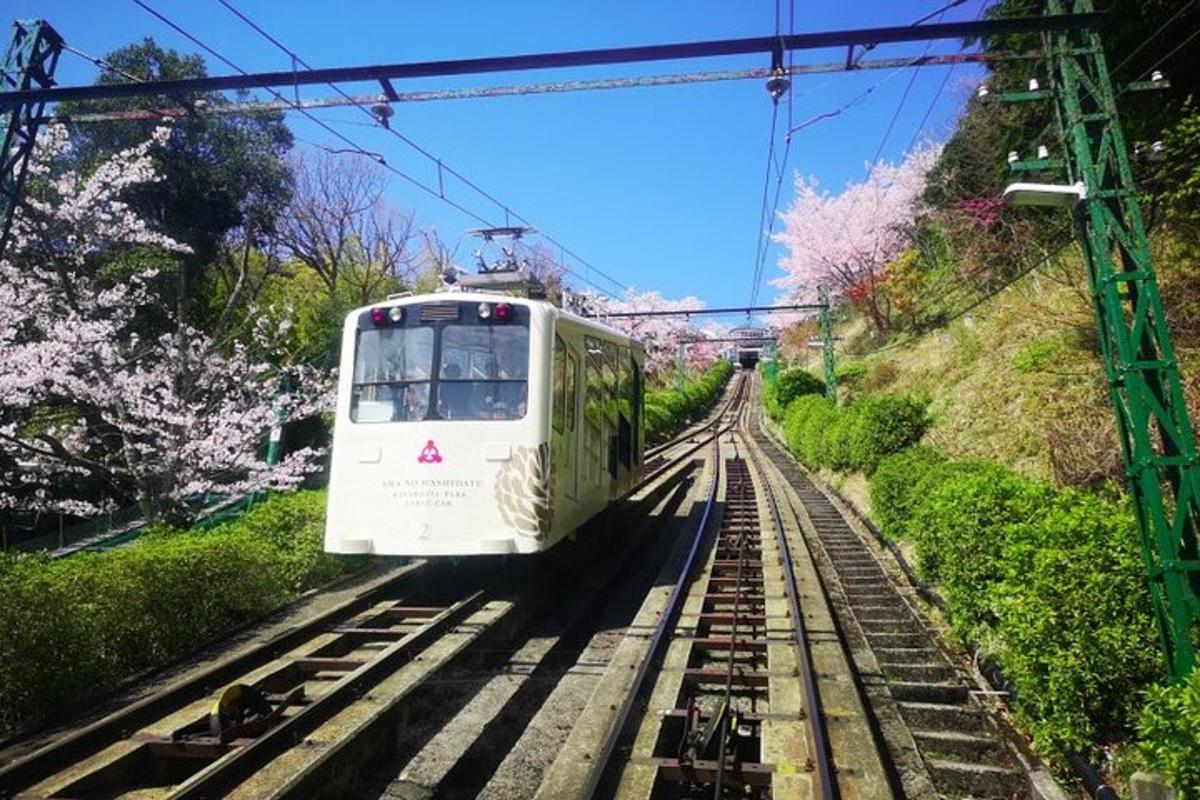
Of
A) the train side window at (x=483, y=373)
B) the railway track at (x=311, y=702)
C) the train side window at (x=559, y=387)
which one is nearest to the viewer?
the railway track at (x=311, y=702)

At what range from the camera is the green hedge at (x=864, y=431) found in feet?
53.4

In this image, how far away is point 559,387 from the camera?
28.4 ft

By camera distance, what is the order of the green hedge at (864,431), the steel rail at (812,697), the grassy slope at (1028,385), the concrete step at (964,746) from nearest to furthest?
the steel rail at (812,697), the concrete step at (964,746), the grassy slope at (1028,385), the green hedge at (864,431)

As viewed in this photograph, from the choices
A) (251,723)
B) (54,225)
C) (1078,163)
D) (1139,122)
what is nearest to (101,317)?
(54,225)

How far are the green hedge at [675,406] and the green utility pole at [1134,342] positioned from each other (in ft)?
84.9

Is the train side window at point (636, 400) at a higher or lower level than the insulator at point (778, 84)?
lower

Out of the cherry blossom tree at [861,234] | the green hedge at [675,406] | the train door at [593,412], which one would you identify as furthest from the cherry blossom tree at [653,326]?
the train door at [593,412]

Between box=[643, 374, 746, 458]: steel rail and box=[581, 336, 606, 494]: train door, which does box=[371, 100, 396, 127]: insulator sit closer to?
box=[581, 336, 606, 494]: train door

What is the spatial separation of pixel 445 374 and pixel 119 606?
147 inches

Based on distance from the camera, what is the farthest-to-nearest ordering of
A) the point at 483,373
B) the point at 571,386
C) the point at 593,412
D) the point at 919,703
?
the point at 593,412
the point at 571,386
the point at 483,373
the point at 919,703

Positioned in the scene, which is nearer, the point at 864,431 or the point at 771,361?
the point at 864,431

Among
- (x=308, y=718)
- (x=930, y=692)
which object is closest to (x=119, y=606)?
(x=308, y=718)

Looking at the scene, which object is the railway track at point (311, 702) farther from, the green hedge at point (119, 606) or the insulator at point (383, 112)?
the insulator at point (383, 112)

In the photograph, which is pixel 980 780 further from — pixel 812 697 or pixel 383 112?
pixel 383 112
